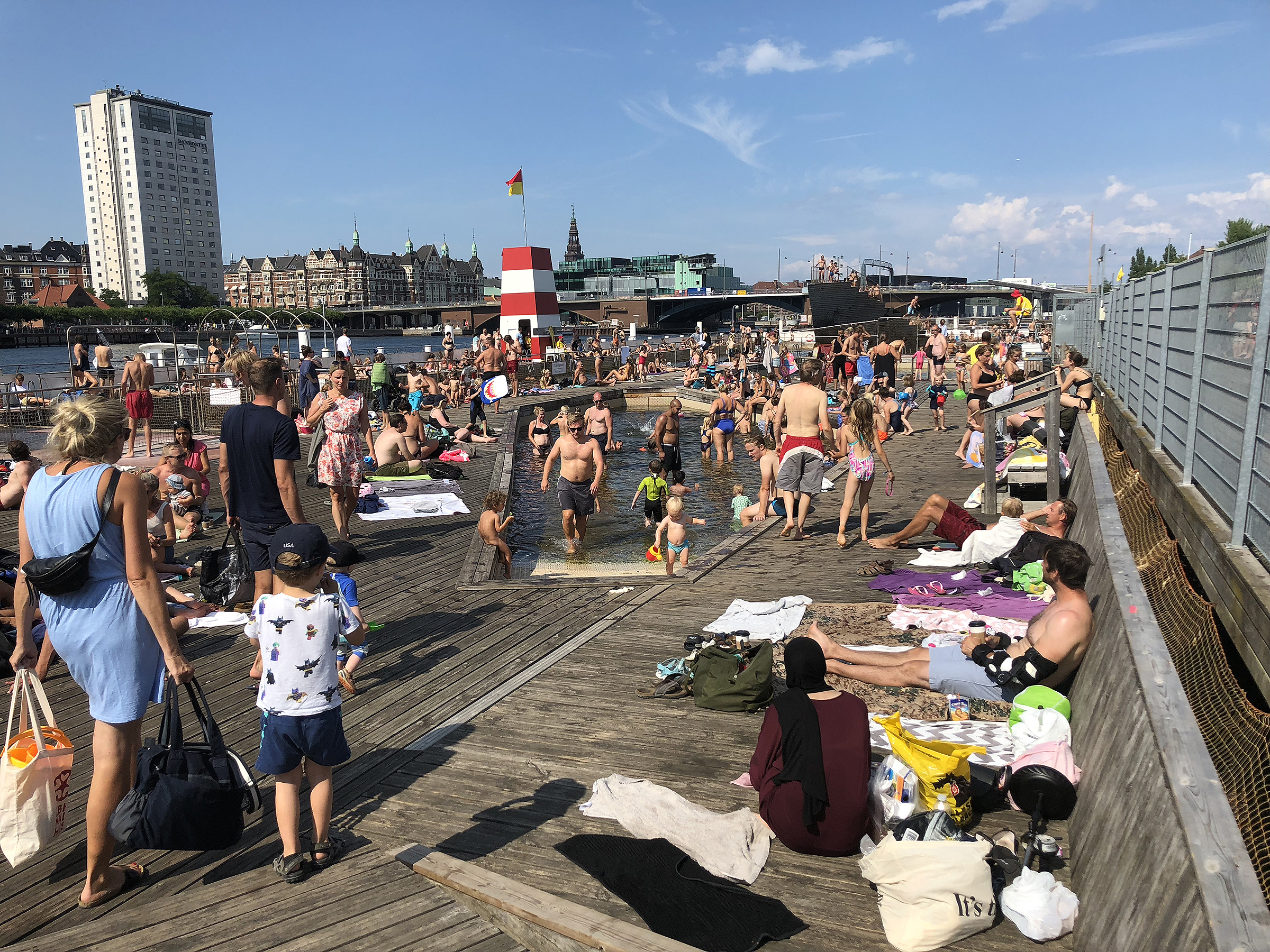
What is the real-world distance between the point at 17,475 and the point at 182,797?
738 cm

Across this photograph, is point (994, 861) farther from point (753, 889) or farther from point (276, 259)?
point (276, 259)

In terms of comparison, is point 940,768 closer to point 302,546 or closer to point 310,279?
point 302,546

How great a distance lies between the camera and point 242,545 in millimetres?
5707

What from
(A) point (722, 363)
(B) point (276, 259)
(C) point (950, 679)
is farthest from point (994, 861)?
(B) point (276, 259)

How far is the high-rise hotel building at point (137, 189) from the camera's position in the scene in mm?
148375

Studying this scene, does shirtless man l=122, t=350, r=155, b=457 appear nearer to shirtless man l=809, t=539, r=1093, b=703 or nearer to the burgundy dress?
shirtless man l=809, t=539, r=1093, b=703

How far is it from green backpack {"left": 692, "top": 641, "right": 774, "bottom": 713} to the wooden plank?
1.91m

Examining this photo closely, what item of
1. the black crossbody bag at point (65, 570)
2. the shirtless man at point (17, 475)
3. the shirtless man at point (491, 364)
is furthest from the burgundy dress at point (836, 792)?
the shirtless man at point (491, 364)

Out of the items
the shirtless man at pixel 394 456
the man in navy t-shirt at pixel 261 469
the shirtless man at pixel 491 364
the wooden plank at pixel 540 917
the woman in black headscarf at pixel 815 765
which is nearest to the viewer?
the wooden plank at pixel 540 917

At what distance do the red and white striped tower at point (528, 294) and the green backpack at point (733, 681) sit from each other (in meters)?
27.4

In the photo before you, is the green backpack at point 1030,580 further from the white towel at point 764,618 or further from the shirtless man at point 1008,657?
the white towel at point 764,618

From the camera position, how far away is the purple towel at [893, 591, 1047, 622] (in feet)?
19.6

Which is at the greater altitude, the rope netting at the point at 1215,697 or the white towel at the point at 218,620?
the rope netting at the point at 1215,697

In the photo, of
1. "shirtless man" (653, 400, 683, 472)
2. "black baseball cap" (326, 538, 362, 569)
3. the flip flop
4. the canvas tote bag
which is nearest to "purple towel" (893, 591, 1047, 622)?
the canvas tote bag
